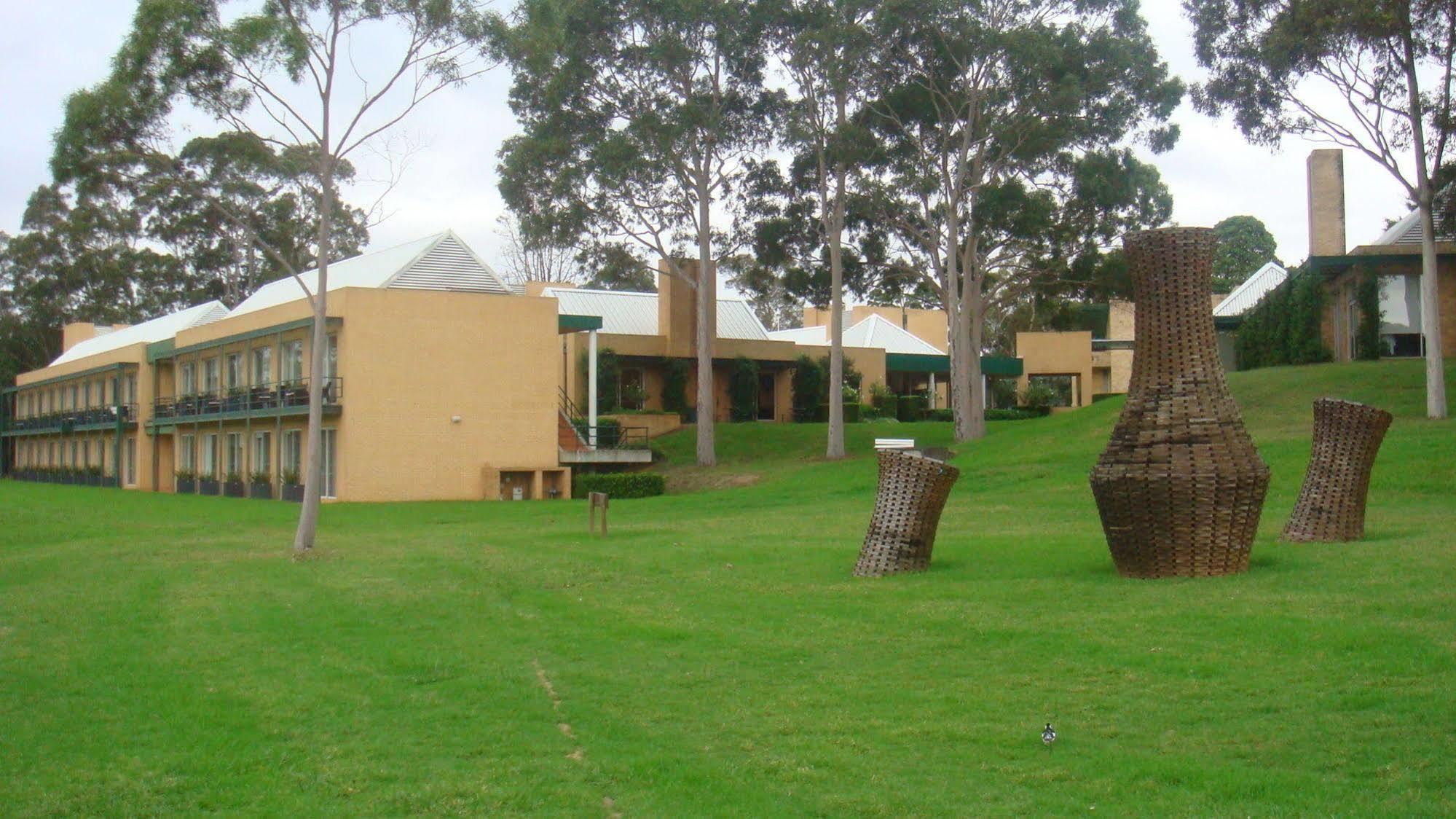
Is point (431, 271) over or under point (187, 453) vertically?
over

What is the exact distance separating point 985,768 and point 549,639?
200 inches

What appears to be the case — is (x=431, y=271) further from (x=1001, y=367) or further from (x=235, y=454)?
(x=1001, y=367)

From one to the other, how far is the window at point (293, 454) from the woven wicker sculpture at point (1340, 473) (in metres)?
29.7

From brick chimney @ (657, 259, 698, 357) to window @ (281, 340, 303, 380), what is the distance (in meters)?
14.2

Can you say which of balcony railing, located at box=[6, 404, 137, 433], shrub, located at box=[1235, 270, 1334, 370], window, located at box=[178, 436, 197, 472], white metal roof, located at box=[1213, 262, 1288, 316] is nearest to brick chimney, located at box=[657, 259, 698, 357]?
window, located at box=[178, 436, 197, 472]

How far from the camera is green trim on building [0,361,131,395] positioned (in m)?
52.4

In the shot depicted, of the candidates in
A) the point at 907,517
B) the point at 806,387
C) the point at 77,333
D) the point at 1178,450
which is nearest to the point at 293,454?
the point at 806,387

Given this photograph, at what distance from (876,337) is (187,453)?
30073 mm

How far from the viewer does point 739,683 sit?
9.59 meters

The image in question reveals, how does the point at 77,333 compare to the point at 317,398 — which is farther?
the point at 77,333

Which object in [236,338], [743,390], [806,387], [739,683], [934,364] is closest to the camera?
[739,683]

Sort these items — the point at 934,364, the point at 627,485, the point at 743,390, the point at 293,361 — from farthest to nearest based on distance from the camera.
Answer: the point at 934,364
the point at 743,390
the point at 293,361
the point at 627,485

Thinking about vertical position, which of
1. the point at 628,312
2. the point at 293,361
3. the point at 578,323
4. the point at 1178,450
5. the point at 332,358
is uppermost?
the point at 628,312

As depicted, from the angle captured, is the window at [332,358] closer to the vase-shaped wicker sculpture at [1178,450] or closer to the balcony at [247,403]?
the balcony at [247,403]
